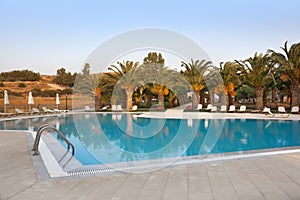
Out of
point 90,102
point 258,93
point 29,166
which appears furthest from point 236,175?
point 90,102

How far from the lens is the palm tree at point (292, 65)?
65.0 ft

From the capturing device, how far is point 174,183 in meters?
4.12

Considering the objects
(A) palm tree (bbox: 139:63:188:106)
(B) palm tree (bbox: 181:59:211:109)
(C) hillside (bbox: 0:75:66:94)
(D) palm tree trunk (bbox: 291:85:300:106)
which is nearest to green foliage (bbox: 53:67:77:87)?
(C) hillside (bbox: 0:75:66:94)

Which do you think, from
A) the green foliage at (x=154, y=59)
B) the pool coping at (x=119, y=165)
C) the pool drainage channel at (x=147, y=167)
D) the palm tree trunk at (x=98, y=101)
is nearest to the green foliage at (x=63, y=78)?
the palm tree trunk at (x=98, y=101)

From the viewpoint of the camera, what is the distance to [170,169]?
16.1 ft

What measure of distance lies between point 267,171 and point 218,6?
1236 cm

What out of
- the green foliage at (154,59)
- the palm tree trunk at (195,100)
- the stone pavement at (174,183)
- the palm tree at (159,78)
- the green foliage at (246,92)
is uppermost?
the green foliage at (154,59)

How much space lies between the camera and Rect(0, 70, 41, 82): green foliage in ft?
150

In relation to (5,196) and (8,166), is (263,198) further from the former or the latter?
(8,166)

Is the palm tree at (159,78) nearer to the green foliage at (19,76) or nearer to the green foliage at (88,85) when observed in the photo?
the green foliage at (88,85)

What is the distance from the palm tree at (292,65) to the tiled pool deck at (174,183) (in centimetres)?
1667

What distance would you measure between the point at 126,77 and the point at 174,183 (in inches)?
861

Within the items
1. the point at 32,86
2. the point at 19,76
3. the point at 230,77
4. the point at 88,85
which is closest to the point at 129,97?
the point at 88,85

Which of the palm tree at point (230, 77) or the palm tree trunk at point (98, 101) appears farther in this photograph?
the palm tree trunk at point (98, 101)
